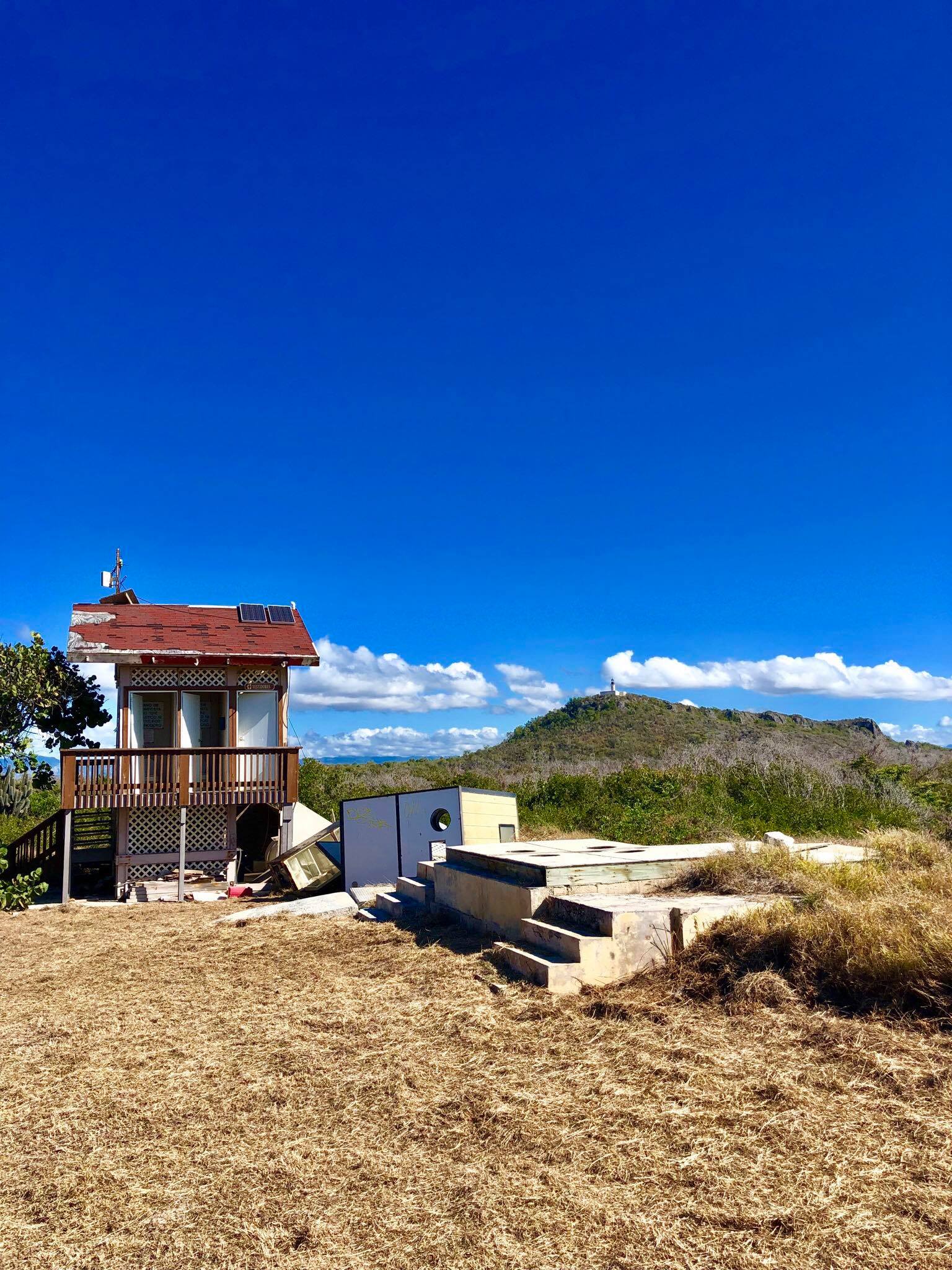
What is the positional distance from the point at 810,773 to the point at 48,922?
1512 cm

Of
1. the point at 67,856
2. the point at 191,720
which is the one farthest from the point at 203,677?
the point at 67,856

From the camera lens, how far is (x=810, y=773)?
746 inches

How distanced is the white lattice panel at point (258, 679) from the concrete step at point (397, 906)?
6.83 meters

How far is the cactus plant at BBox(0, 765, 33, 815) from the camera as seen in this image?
68.0 feet

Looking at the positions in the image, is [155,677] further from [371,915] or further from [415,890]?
[415,890]

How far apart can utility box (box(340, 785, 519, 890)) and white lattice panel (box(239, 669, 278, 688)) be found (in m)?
3.59

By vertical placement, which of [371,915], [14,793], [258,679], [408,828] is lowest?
[371,915]

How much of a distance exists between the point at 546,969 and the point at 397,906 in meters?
4.58

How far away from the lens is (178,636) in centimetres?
1669

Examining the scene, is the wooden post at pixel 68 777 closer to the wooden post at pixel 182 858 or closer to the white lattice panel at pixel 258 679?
the wooden post at pixel 182 858

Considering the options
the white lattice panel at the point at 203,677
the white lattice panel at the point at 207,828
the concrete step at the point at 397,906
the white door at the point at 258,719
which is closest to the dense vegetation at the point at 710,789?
the white lattice panel at the point at 207,828

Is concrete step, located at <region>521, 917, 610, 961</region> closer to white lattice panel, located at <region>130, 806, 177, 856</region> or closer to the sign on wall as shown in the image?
white lattice panel, located at <region>130, 806, 177, 856</region>

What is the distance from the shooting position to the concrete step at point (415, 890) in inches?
402

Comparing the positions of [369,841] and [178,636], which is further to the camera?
[178,636]
